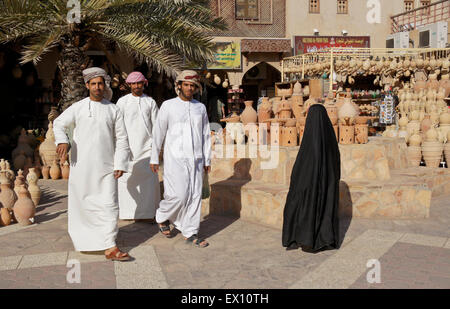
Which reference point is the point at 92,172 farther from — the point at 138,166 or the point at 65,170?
the point at 65,170

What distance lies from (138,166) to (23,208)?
134 cm

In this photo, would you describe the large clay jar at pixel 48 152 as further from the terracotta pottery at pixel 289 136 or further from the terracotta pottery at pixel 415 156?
the terracotta pottery at pixel 415 156

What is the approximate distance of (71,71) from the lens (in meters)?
7.79

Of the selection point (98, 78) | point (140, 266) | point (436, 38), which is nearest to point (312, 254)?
point (140, 266)

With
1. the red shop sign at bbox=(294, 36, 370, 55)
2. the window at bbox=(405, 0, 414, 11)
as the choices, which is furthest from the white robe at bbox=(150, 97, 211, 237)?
the window at bbox=(405, 0, 414, 11)

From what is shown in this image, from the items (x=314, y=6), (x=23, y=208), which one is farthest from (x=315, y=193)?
(x=314, y=6)

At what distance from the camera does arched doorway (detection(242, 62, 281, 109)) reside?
16750 mm

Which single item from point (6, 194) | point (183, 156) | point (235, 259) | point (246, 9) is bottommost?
point (235, 259)

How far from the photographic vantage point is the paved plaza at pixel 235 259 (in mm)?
3072

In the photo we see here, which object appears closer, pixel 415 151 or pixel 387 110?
pixel 415 151

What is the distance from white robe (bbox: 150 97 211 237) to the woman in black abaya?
88cm

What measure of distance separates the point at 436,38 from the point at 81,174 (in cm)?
1418

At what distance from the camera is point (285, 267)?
3.37 m
